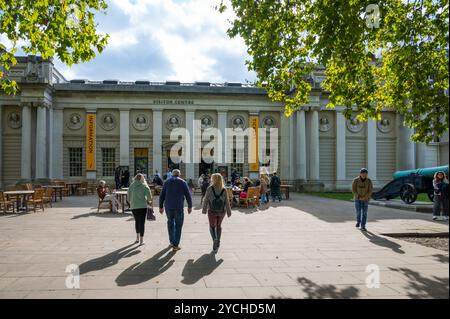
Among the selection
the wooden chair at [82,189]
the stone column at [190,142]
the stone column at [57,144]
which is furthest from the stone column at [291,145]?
the stone column at [57,144]

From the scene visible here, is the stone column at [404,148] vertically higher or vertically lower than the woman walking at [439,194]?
higher

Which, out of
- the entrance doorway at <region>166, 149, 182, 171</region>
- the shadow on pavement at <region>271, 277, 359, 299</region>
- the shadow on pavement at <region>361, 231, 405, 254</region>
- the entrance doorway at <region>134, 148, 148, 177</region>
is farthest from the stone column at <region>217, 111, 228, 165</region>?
the shadow on pavement at <region>271, 277, 359, 299</region>

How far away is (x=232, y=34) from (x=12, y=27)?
5453 millimetres

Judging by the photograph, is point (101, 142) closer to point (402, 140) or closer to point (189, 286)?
point (402, 140)

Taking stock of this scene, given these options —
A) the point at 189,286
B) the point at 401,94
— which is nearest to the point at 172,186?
the point at 189,286

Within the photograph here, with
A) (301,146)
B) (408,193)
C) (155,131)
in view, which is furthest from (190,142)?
(408,193)

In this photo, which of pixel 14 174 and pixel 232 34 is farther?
pixel 14 174

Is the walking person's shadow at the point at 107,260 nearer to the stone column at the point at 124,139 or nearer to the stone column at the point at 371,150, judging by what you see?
the stone column at the point at 124,139

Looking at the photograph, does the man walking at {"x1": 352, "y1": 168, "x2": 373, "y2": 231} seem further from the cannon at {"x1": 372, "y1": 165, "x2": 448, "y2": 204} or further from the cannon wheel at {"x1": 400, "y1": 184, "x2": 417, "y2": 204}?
the cannon wheel at {"x1": 400, "y1": 184, "x2": 417, "y2": 204}

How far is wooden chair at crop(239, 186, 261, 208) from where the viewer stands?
17598 millimetres

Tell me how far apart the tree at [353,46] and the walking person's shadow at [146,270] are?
18.2 feet

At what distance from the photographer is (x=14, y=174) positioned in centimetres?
3092

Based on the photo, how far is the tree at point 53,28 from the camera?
8.98 metres

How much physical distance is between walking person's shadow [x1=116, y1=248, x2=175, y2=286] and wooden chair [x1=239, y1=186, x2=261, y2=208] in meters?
10.1
